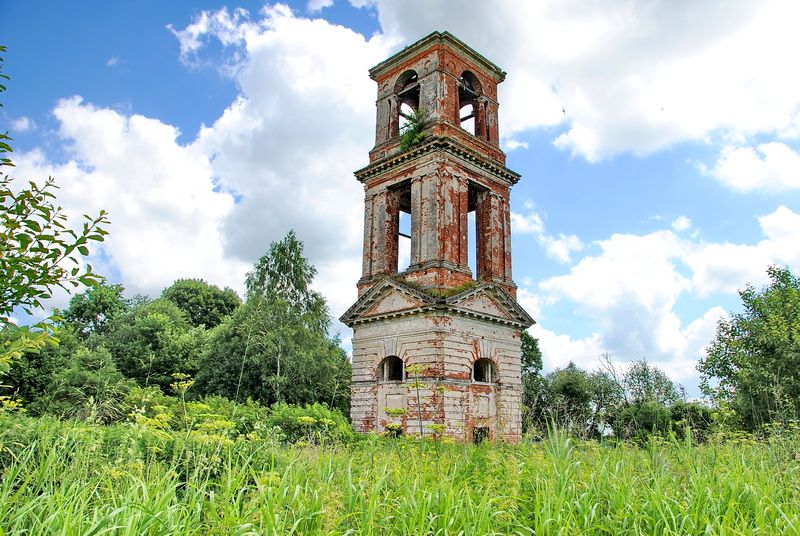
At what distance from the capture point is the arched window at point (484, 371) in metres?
18.4

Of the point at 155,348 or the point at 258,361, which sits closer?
the point at 258,361

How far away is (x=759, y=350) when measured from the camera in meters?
23.0

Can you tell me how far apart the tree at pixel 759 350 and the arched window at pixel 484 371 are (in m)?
6.91

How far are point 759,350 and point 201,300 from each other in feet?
120

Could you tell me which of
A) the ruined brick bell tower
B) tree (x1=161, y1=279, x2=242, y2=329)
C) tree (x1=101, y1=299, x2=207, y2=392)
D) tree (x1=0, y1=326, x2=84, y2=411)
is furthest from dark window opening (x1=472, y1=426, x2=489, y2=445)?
tree (x1=161, y1=279, x2=242, y2=329)

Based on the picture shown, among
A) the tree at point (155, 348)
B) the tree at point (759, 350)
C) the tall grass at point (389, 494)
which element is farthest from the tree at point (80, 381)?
the tree at point (759, 350)

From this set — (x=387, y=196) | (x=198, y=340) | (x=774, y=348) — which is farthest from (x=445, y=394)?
(x=198, y=340)

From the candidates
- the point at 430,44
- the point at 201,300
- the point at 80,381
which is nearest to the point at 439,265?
the point at 430,44

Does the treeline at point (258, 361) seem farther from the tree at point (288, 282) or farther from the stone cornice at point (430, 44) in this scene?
the stone cornice at point (430, 44)

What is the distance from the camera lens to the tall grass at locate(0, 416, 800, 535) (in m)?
3.83

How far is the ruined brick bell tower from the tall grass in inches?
401

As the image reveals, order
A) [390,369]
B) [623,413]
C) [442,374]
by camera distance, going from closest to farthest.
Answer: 1. [623,413]
2. [442,374]
3. [390,369]

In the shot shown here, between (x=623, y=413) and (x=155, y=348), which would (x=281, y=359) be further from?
(x=623, y=413)

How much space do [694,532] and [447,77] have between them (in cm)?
1783
